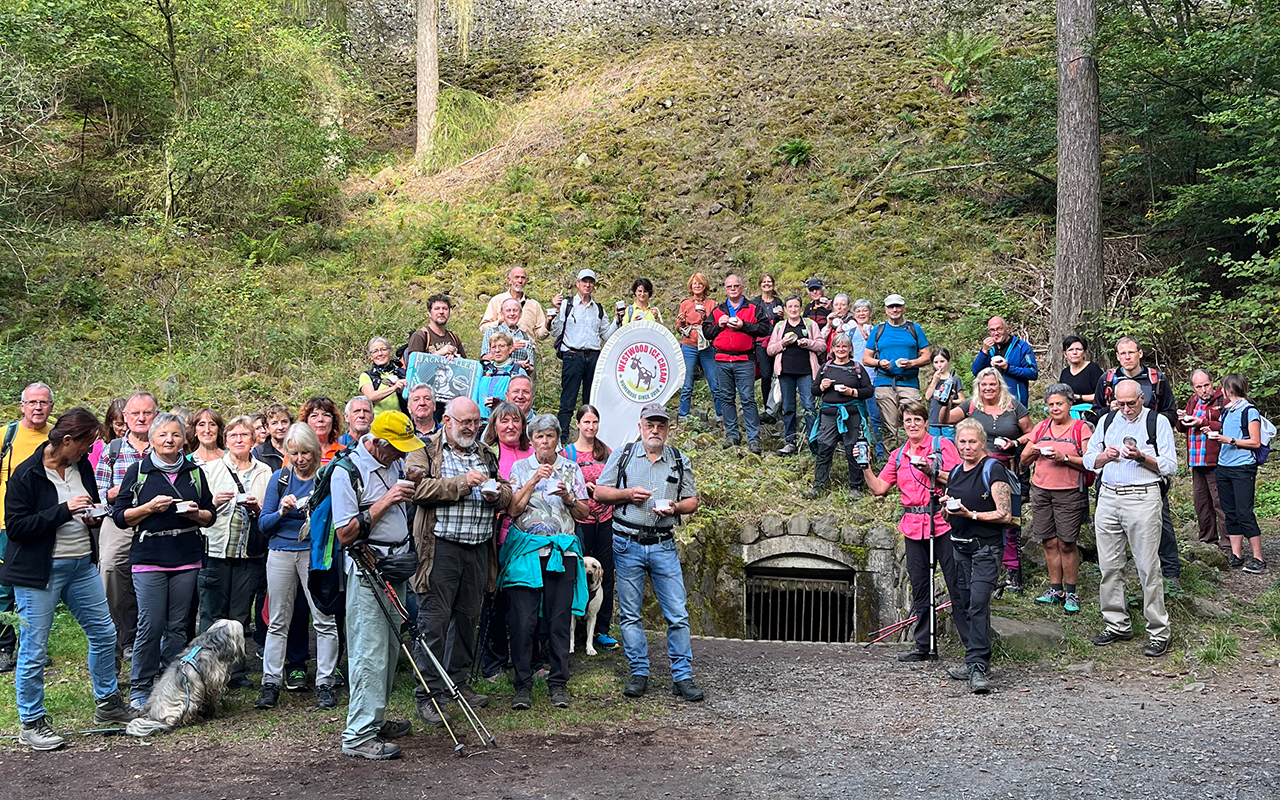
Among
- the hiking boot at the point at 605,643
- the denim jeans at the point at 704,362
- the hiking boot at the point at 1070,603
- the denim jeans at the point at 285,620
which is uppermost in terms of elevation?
the denim jeans at the point at 704,362

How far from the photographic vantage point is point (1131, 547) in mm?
7711

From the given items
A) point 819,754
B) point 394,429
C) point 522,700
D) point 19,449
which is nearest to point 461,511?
point 394,429

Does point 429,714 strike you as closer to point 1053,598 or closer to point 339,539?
point 339,539

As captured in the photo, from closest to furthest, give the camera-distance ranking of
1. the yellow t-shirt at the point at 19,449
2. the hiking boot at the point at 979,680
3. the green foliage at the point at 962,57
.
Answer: the yellow t-shirt at the point at 19,449, the hiking boot at the point at 979,680, the green foliage at the point at 962,57

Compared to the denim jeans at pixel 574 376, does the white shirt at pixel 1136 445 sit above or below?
below

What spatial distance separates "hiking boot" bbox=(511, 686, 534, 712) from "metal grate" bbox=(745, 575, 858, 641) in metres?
4.04

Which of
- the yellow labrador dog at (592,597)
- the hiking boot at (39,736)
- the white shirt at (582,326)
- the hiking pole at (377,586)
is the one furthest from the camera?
the white shirt at (582,326)

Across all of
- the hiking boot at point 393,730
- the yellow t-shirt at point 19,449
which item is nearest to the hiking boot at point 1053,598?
the hiking boot at point 393,730

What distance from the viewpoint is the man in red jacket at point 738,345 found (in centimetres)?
1120

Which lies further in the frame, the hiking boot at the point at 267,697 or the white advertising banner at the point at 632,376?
the white advertising banner at the point at 632,376

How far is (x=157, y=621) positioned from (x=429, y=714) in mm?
1766

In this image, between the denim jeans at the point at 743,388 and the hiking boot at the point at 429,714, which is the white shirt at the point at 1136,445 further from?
the hiking boot at the point at 429,714

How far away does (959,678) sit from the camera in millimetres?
7285

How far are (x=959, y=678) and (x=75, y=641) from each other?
21.9ft
